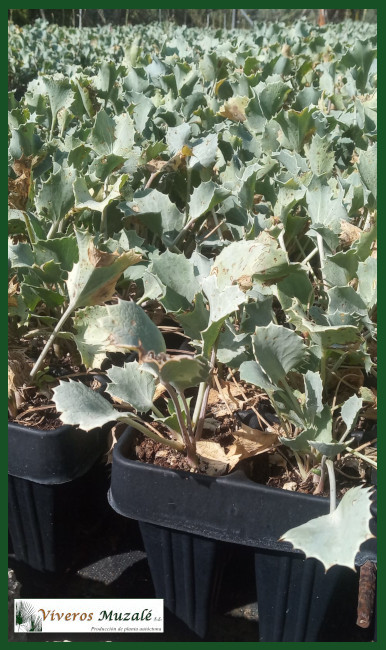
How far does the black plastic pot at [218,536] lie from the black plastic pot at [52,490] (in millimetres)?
113

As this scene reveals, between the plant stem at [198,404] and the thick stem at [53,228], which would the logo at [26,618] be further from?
the thick stem at [53,228]

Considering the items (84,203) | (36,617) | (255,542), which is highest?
(84,203)

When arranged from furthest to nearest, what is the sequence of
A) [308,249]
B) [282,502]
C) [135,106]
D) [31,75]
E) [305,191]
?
[31,75]
[135,106]
[308,249]
[305,191]
[282,502]

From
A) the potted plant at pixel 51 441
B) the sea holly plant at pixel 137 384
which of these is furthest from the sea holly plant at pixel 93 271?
the sea holly plant at pixel 137 384

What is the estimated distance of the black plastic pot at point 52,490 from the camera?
1014 mm

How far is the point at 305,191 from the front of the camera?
1.09 metres

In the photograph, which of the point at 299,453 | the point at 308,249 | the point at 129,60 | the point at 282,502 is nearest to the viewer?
the point at 282,502

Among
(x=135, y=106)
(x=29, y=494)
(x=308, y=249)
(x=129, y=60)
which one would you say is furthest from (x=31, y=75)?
(x=29, y=494)

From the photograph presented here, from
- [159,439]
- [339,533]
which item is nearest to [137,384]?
[159,439]

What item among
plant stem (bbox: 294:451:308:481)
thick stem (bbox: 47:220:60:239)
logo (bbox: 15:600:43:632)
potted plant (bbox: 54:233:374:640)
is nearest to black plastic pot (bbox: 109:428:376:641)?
potted plant (bbox: 54:233:374:640)

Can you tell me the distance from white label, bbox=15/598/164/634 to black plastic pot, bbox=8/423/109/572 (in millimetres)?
171

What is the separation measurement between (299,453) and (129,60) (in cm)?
196

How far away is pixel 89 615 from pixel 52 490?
22 cm

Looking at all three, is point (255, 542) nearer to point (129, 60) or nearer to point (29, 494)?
point (29, 494)
